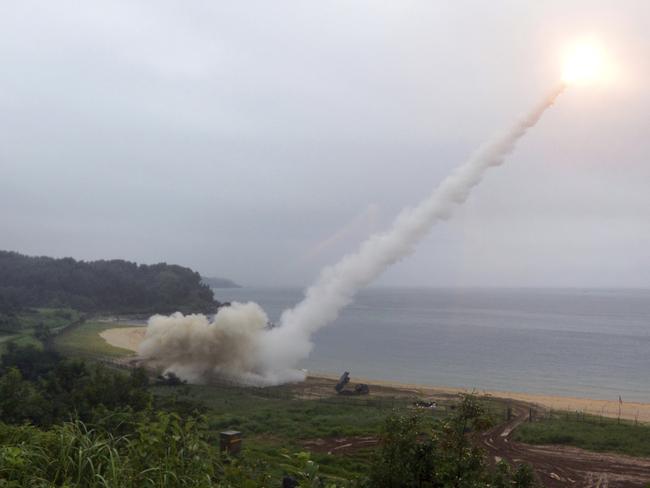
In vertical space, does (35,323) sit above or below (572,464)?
below

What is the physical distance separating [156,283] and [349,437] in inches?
4486

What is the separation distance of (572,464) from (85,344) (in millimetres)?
54319

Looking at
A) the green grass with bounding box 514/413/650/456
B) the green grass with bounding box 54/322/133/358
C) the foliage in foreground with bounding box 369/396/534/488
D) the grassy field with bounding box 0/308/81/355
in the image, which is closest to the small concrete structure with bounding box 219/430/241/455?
the foliage in foreground with bounding box 369/396/534/488

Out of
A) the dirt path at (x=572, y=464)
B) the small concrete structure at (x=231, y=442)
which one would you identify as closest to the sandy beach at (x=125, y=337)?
the dirt path at (x=572, y=464)

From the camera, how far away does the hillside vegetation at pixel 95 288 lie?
108000mm

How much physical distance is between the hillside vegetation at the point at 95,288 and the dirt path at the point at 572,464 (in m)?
93.2

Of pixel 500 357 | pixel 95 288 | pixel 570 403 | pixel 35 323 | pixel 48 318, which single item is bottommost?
pixel 35 323

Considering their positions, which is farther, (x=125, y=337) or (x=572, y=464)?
(x=125, y=337)

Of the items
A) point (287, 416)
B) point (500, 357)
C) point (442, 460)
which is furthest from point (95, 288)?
point (442, 460)

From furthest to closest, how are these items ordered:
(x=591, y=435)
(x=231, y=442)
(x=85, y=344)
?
(x=85, y=344), (x=591, y=435), (x=231, y=442)

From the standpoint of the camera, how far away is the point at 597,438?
25.4 metres

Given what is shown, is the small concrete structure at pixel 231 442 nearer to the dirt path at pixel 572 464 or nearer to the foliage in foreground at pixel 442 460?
the foliage in foreground at pixel 442 460

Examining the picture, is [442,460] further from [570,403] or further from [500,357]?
[500,357]

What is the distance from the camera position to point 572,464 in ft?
70.5
